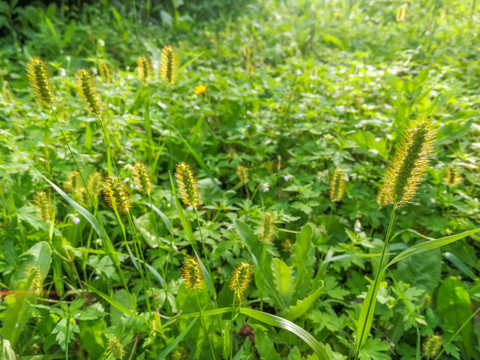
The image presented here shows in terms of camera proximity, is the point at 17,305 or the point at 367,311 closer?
the point at 367,311

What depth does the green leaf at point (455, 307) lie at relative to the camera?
5.15ft

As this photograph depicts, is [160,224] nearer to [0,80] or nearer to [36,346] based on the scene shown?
[36,346]

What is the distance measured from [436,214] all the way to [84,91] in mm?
2052

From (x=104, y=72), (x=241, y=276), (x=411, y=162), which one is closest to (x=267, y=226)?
(x=241, y=276)

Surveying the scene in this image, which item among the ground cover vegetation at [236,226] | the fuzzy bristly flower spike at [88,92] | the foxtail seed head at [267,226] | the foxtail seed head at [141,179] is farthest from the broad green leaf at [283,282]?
the fuzzy bristly flower spike at [88,92]

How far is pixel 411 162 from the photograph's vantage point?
968 mm

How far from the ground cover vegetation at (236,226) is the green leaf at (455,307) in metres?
0.01

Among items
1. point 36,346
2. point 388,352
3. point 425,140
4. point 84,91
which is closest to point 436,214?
point 388,352

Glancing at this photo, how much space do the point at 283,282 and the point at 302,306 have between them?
13cm

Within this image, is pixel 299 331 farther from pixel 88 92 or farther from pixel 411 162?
pixel 88 92

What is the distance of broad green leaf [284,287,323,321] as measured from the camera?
1427mm

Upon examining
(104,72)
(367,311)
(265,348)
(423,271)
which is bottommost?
(265,348)

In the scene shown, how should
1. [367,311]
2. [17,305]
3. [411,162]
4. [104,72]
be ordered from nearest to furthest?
[411,162] < [367,311] < [17,305] < [104,72]

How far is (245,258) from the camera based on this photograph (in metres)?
1.79
